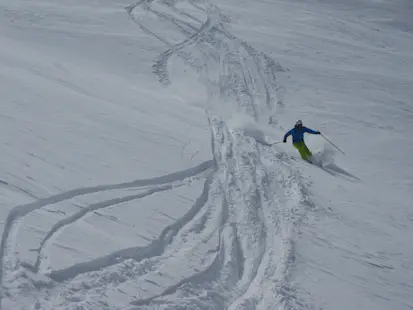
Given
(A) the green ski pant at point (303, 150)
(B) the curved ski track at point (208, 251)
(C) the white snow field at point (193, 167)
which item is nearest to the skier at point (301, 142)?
(A) the green ski pant at point (303, 150)

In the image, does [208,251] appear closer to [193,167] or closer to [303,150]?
[193,167]

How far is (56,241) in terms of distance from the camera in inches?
296

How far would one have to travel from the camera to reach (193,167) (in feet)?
35.2

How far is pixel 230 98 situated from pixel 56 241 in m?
8.92

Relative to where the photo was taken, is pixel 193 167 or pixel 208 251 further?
pixel 193 167

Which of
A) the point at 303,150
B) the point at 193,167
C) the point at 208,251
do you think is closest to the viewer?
the point at 208,251

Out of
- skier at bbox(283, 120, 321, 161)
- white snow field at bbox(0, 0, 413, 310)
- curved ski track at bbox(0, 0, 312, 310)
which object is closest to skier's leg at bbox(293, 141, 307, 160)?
skier at bbox(283, 120, 321, 161)

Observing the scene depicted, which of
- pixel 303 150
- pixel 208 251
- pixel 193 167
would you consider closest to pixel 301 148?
pixel 303 150

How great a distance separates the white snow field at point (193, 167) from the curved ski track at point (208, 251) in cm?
3

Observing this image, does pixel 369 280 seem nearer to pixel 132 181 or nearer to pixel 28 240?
pixel 132 181

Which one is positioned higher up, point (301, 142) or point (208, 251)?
point (301, 142)

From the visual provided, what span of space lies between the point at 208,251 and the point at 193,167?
9.75 ft

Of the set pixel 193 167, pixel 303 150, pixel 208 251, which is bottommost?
pixel 208 251

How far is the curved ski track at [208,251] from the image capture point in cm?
687
